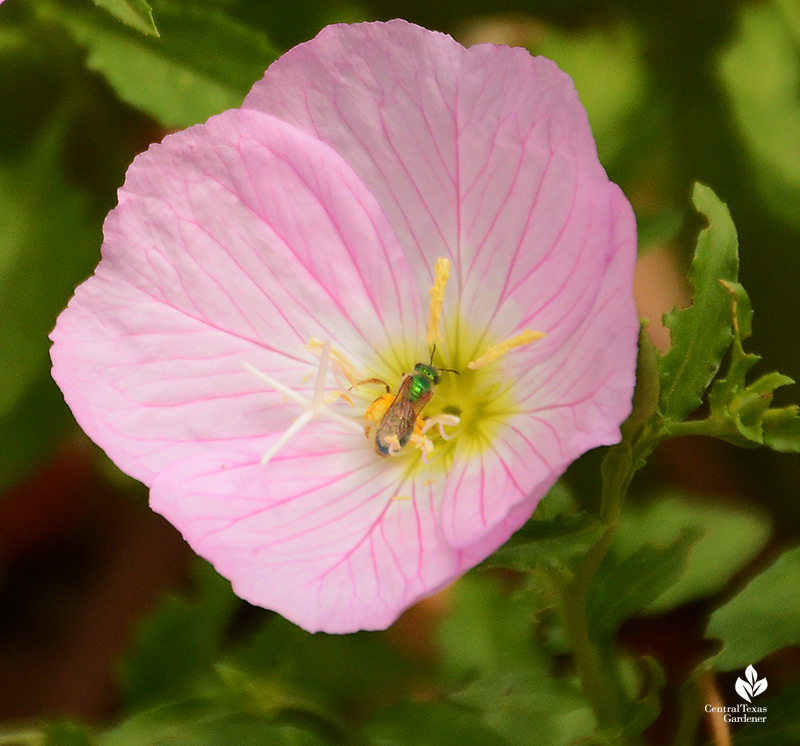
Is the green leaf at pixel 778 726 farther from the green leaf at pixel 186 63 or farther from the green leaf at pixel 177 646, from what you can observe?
the green leaf at pixel 186 63

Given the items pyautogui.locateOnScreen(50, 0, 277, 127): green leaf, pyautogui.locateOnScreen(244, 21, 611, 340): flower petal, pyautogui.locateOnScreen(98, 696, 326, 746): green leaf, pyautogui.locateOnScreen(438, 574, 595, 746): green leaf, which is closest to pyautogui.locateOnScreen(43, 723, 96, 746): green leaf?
pyautogui.locateOnScreen(98, 696, 326, 746): green leaf

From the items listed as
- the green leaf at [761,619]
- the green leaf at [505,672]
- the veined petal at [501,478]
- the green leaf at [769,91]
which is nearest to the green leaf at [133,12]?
the veined petal at [501,478]

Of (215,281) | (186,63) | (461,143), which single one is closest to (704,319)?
(461,143)

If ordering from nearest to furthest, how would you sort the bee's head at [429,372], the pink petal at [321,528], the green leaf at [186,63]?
1. the pink petal at [321,528]
2. the bee's head at [429,372]
3. the green leaf at [186,63]

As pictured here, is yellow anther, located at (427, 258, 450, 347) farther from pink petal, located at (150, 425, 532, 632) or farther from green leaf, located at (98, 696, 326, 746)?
green leaf, located at (98, 696, 326, 746)

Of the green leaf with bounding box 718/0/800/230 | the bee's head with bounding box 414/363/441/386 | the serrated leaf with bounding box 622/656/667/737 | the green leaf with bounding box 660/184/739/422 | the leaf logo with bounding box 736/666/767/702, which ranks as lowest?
the leaf logo with bounding box 736/666/767/702

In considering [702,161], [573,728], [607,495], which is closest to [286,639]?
[573,728]
